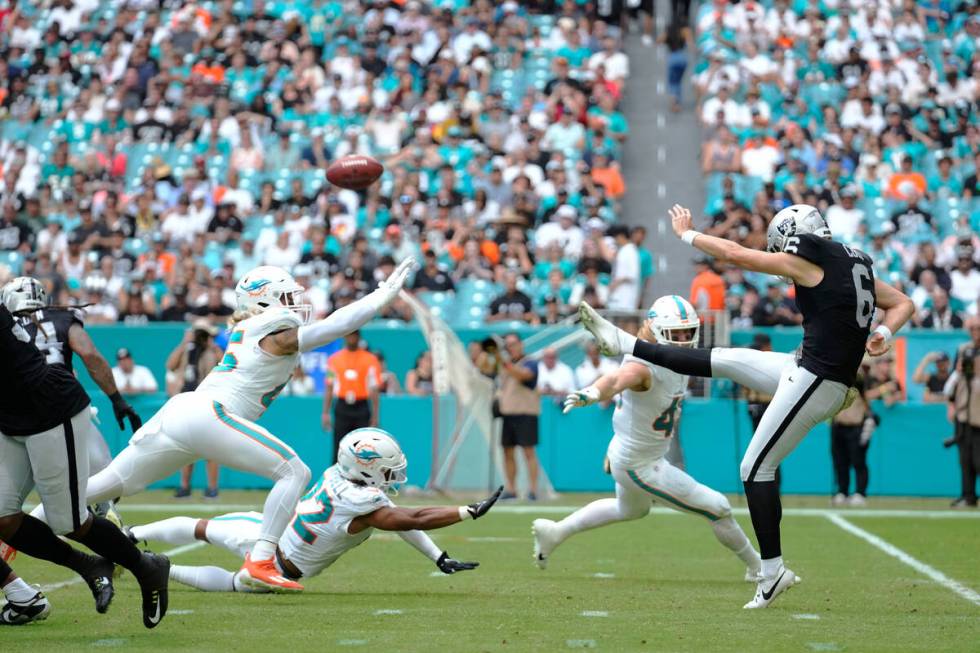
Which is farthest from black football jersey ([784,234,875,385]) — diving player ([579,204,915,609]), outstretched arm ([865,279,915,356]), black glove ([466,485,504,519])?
black glove ([466,485,504,519])

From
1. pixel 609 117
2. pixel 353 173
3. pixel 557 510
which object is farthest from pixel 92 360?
pixel 609 117

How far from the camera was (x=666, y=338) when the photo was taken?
831 cm

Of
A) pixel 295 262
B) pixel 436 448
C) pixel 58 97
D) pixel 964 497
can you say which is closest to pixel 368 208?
pixel 295 262

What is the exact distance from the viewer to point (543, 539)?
883 centimetres

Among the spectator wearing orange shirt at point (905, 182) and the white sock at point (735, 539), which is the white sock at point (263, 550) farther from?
the spectator wearing orange shirt at point (905, 182)

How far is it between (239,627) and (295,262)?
12934 millimetres

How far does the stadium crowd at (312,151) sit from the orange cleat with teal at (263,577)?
974cm

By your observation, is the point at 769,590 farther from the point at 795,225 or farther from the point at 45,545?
the point at 45,545

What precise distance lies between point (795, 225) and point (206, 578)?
12.0ft

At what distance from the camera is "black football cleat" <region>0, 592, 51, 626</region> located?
6586mm

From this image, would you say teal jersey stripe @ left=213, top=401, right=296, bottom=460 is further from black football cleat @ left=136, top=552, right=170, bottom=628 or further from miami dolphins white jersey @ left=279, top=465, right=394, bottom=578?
black football cleat @ left=136, top=552, right=170, bottom=628

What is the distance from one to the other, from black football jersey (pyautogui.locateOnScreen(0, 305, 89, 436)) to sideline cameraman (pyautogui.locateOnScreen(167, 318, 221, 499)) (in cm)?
839

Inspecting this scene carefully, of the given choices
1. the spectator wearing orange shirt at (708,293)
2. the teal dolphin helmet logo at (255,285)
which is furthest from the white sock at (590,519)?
the spectator wearing orange shirt at (708,293)

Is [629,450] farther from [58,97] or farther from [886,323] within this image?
[58,97]
